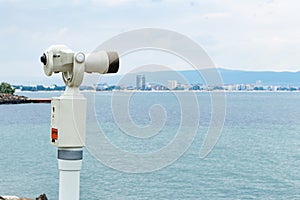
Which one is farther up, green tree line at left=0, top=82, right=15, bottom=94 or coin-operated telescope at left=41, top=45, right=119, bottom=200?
green tree line at left=0, top=82, right=15, bottom=94

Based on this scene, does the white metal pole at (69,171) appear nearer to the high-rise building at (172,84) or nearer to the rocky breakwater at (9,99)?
the high-rise building at (172,84)

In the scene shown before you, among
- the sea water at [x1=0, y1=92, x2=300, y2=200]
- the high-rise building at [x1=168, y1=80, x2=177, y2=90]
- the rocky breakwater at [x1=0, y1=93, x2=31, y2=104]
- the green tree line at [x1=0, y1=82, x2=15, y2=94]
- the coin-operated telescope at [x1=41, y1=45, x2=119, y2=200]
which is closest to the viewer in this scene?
the coin-operated telescope at [x1=41, y1=45, x2=119, y2=200]

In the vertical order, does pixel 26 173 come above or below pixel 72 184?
below

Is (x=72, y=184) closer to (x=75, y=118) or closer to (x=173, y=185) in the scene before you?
(x=75, y=118)

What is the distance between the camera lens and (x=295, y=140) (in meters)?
48.8

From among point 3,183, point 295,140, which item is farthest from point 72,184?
point 295,140

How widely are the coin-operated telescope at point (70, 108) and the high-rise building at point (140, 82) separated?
Answer: 10 cm

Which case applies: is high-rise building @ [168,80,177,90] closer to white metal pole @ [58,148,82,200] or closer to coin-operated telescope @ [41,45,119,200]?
coin-operated telescope @ [41,45,119,200]

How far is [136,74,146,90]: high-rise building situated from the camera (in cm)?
202

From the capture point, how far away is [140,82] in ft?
6.89

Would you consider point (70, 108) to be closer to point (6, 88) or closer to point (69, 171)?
point (69, 171)

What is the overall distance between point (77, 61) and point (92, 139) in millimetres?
275

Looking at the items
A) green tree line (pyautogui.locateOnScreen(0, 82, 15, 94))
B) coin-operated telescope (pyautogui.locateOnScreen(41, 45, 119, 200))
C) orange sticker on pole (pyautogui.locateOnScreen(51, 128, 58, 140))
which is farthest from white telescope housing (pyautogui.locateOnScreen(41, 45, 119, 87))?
green tree line (pyautogui.locateOnScreen(0, 82, 15, 94))

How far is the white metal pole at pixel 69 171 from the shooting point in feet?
6.37
